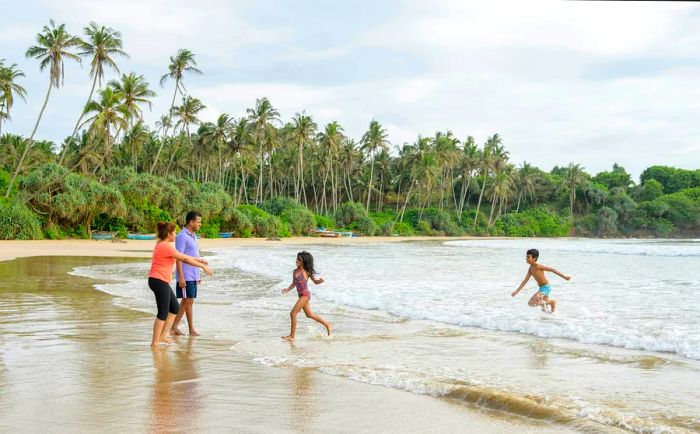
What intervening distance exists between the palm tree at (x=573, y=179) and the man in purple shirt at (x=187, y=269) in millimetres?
97447

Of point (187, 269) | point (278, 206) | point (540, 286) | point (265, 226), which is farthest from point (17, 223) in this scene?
point (540, 286)

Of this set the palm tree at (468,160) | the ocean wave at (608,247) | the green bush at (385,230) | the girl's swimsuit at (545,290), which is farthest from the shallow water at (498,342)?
the palm tree at (468,160)

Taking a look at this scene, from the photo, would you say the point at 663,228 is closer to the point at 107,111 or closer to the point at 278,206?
the point at 278,206

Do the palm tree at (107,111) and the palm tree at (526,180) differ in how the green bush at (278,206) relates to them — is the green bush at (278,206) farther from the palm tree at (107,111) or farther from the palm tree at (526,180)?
the palm tree at (526,180)

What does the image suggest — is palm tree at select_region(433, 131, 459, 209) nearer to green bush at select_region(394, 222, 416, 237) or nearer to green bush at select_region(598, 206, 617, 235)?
green bush at select_region(394, 222, 416, 237)

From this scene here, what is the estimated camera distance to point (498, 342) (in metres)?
8.19

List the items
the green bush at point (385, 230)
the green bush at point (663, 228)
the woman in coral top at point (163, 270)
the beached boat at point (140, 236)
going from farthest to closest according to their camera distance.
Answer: the green bush at point (663, 228) < the green bush at point (385, 230) < the beached boat at point (140, 236) < the woman in coral top at point (163, 270)

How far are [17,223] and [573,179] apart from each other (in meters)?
84.1

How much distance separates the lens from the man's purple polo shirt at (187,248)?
8.24 meters

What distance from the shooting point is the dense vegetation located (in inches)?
1690

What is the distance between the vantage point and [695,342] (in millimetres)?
7777

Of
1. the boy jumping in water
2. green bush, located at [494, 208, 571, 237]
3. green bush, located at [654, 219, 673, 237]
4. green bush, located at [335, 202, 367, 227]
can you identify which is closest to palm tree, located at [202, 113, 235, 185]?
green bush, located at [335, 202, 367, 227]

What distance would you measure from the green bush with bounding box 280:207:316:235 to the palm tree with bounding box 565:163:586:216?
175 ft

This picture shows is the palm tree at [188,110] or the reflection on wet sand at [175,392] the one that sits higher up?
the palm tree at [188,110]
